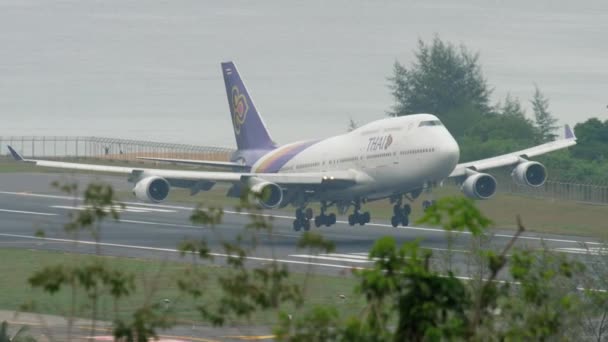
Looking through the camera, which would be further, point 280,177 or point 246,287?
point 280,177

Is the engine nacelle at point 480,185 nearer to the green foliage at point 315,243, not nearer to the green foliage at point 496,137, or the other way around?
the green foliage at point 496,137

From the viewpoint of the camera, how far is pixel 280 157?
73562mm

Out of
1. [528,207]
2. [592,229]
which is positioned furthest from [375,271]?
[528,207]

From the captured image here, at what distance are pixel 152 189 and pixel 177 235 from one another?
5.63 m

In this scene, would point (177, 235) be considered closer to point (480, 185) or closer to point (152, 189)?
point (152, 189)

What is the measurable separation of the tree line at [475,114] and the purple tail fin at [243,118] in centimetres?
2607

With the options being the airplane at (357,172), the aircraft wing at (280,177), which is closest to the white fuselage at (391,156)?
the airplane at (357,172)

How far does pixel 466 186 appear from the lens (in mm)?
66875

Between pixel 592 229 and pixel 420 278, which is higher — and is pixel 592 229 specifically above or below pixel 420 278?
above

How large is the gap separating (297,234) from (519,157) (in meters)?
11.8

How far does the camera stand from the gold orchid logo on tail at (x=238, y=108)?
79.2 m

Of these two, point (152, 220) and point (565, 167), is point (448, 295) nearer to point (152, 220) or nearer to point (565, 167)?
point (152, 220)

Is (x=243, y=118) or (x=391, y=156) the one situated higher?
(x=243, y=118)

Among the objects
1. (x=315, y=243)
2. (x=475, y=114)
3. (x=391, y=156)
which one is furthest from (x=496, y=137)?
(x=315, y=243)
